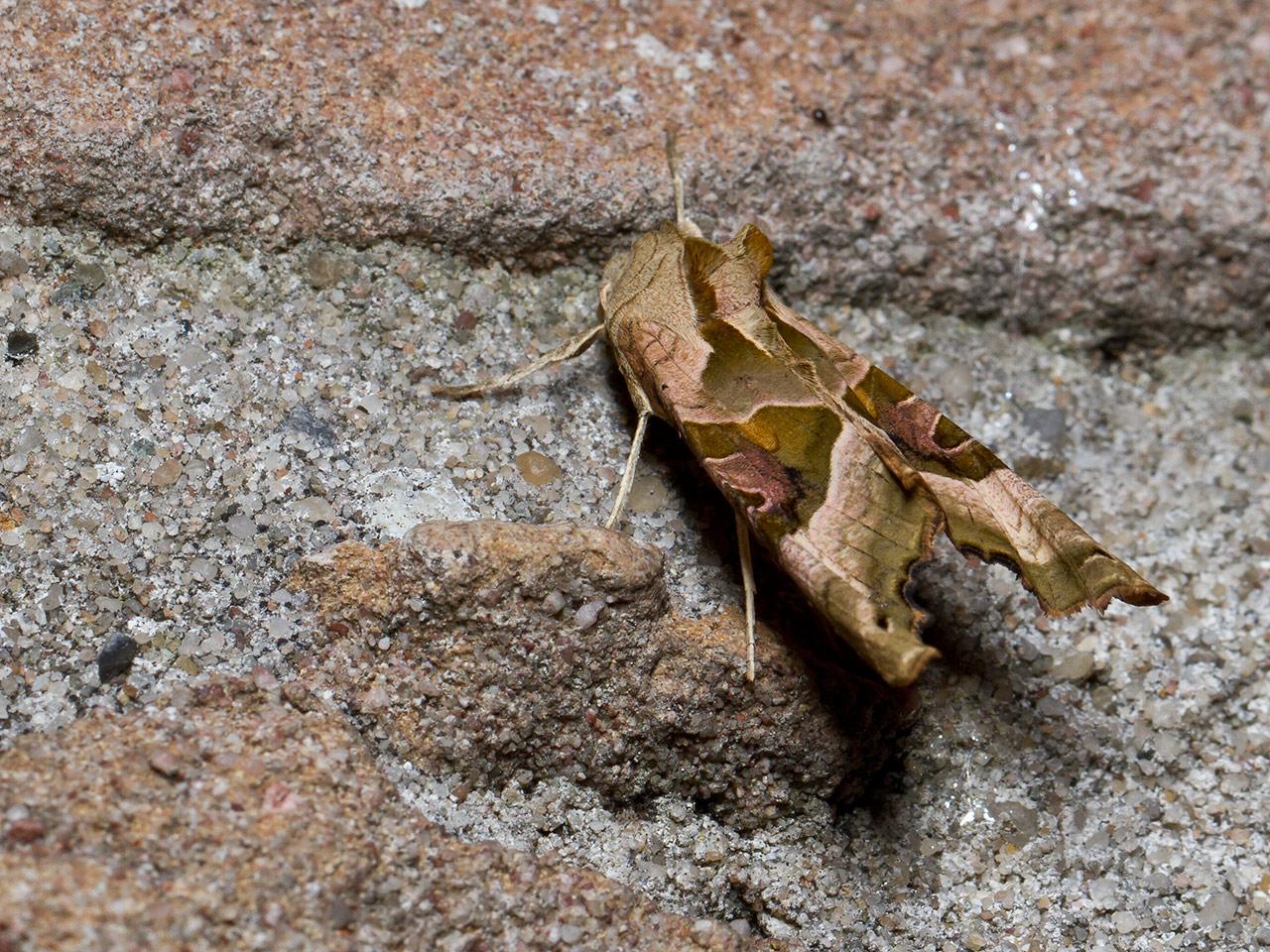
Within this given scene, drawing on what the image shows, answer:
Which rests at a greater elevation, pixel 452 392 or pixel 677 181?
pixel 677 181

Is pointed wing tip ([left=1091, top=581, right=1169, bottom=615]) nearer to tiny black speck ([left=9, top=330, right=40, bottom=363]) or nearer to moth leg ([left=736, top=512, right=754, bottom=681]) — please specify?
moth leg ([left=736, top=512, right=754, bottom=681])

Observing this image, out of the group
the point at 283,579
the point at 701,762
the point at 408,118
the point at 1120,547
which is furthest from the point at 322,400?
the point at 1120,547

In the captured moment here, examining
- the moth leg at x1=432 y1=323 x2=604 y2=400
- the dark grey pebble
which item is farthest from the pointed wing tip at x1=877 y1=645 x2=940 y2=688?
the dark grey pebble

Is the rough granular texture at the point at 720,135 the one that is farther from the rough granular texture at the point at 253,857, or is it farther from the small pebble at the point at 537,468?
the rough granular texture at the point at 253,857

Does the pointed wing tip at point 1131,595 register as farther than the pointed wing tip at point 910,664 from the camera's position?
Yes

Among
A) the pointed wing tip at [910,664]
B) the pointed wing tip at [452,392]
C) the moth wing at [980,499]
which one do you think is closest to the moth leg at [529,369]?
the pointed wing tip at [452,392]

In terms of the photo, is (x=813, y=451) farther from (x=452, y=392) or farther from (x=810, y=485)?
(x=452, y=392)

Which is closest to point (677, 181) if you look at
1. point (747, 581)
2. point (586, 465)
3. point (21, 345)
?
point (586, 465)
